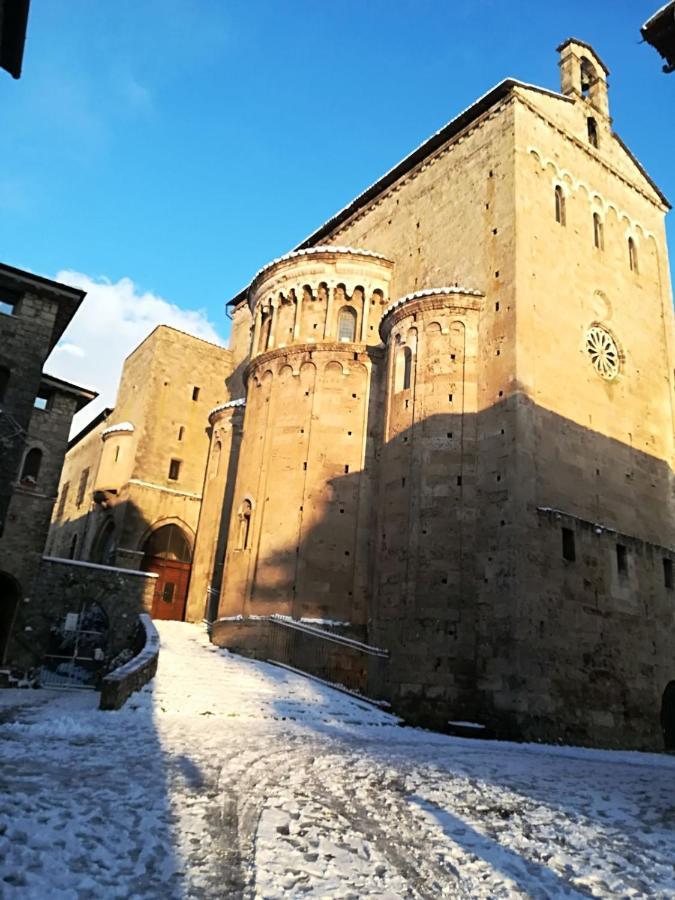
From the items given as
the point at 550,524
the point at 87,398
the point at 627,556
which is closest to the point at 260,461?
the point at 87,398

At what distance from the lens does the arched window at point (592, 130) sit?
2705 centimetres

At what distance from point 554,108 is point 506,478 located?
14.9 metres

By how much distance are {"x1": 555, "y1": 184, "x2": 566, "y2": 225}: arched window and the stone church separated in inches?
3.5

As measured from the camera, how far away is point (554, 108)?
25438mm

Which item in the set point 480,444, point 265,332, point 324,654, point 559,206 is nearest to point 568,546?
point 480,444

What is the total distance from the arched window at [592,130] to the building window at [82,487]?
32048 mm

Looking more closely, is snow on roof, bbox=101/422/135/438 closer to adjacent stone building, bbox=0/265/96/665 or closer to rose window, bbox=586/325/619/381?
adjacent stone building, bbox=0/265/96/665

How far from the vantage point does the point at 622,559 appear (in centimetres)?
2167

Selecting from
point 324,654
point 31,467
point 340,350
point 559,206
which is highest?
point 559,206

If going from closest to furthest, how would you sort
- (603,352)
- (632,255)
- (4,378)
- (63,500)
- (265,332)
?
(4,378) → (603,352) → (632,255) → (265,332) → (63,500)

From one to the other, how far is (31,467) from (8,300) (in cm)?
594

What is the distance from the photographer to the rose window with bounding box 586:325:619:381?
2358cm

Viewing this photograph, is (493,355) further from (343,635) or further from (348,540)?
(343,635)

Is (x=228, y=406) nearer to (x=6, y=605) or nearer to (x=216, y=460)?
(x=216, y=460)
